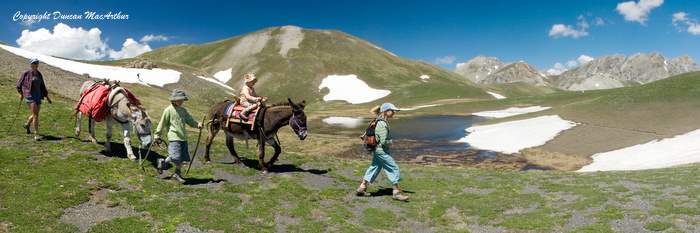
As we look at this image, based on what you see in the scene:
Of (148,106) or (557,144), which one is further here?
(148,106)

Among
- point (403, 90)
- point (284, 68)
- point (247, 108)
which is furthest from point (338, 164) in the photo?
point (284, 68)

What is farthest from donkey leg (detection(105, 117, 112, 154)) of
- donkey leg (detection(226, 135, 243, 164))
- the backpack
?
the backpack

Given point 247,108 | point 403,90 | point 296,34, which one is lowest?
point 247,108

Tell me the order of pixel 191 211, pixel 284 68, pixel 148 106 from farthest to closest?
1. pixel 284 68
2. pixel 148 106
3. pixel 191 211

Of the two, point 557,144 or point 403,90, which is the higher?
point 403,90

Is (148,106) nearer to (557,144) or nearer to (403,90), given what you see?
(557,144)

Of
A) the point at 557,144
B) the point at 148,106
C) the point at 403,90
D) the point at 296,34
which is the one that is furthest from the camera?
the point at 296,34

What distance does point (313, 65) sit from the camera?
523ft

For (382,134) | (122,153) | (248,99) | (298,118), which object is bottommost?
(122,153)

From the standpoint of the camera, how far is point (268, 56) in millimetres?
167875

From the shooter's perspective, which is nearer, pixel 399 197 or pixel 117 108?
pixel 399 197

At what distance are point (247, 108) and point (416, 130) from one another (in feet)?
135

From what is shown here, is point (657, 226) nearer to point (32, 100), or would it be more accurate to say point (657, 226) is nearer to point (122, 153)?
point (122, 153)

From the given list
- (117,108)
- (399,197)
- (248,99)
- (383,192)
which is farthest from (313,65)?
(399,197)
